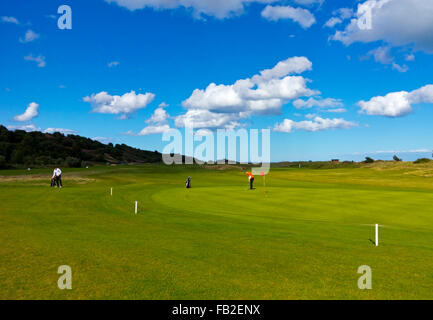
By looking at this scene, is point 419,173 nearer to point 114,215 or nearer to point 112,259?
point 114,215

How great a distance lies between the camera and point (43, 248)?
11227mm

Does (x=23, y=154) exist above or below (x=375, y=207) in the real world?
above

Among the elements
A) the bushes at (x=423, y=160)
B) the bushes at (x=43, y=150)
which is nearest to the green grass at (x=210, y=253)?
the bushes at (x=43, y=150)

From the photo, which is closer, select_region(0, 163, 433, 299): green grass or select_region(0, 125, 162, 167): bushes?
select_region(0, 163, 433, 299): green grass

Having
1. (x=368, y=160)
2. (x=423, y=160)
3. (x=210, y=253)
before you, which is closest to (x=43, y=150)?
(x=210, y=253)

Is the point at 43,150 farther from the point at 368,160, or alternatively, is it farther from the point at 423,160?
the point at 423,160

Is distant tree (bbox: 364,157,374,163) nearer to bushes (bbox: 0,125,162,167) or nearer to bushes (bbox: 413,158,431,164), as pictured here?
bushes (bbox: 413,158,431,164)

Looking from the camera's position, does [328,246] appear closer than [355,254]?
No

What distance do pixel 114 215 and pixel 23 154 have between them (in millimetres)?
111249

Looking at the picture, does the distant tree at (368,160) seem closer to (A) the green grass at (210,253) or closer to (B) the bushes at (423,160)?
(B) the bushes at (423,160)

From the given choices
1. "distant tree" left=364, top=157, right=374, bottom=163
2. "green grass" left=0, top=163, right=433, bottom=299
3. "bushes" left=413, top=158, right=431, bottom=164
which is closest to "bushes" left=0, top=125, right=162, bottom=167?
"green grass" left=0, top=163, right=433, bottom=299
